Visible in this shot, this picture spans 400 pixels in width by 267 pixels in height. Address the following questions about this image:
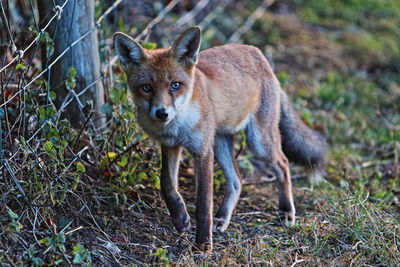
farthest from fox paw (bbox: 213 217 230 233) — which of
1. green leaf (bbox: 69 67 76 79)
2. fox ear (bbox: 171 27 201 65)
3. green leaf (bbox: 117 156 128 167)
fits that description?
green leaf (bbox: 69 67 76 79)

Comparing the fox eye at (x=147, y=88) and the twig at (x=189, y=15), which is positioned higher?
the fox eye at (x=147, y=88)

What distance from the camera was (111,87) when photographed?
5074mm

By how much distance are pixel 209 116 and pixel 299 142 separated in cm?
131

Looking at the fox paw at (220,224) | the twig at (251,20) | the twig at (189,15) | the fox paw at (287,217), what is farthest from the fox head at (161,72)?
the twig at (251,20)

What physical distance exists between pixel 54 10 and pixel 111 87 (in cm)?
109

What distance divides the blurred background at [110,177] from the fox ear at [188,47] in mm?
588

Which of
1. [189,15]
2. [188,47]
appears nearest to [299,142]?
[188,47]

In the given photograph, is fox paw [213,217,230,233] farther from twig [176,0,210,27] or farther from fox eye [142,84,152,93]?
twig [176,0,210,27]

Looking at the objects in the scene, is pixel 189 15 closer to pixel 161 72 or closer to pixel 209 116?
pixel 209 116

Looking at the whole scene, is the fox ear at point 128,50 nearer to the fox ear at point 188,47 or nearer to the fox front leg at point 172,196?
the fox ear at point 188,47

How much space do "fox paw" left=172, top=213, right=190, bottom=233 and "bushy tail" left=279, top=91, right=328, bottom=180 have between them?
1458 mm

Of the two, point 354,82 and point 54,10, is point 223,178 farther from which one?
point 354,82

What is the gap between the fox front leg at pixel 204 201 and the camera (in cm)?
423

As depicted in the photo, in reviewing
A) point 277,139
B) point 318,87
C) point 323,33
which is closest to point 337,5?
point 323,33
